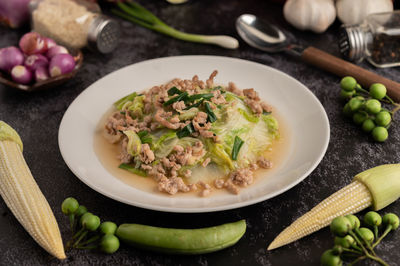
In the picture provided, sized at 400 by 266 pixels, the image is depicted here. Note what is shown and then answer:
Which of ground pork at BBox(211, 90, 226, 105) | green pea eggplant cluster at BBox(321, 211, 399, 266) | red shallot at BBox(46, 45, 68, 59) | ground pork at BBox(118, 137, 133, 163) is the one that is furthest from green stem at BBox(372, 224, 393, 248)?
red shallot at BBox(46, 45, 68, 59)

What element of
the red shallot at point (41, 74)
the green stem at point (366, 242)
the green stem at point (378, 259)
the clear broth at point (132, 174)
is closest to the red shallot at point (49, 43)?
the red shallot at point (41, 74)

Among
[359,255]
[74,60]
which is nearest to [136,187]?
[359,255]

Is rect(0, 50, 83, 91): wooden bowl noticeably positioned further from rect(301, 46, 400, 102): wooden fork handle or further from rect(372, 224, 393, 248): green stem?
rect(372, 224, 393, 248): green stem

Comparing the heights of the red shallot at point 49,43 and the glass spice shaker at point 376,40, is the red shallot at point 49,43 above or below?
below

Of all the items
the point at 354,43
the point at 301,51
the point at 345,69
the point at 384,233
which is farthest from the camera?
the point at 301,51

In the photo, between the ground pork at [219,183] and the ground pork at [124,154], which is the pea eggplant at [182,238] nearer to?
the ground pork at [219,183]

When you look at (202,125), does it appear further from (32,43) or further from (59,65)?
(32,43)

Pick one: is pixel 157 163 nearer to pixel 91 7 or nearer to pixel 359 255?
pixel 359 255

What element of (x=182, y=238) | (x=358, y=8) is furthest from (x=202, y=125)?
(x=358, y=8)
